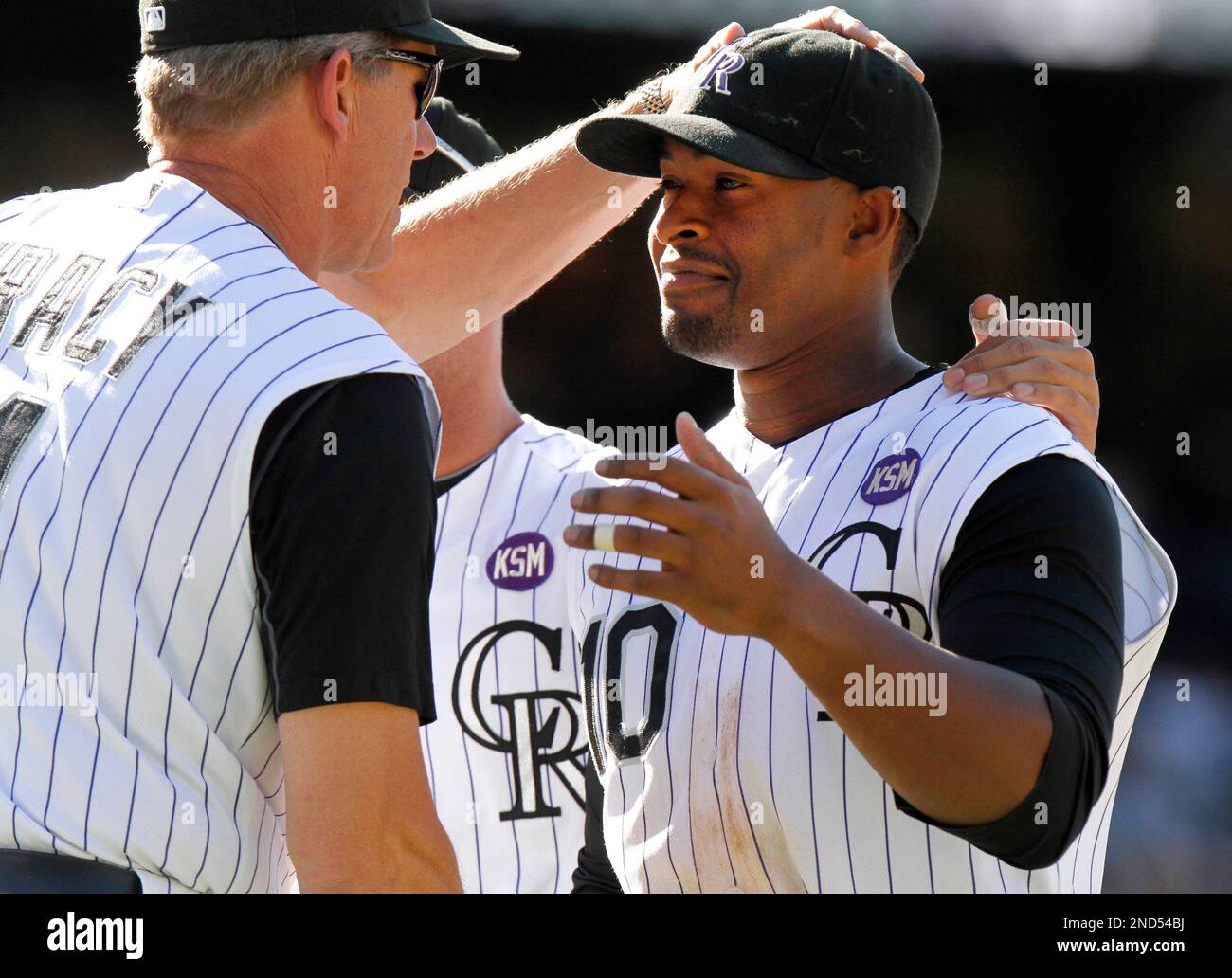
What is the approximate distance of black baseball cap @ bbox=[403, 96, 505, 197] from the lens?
3.79 metres

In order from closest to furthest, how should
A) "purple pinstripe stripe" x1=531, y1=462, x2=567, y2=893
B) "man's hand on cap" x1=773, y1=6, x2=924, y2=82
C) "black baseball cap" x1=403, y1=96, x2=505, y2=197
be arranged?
"man's hand on cap" x1=773, y1=6, x2=924, y2=82 < "purple pinstripe stripe" x1=531, y1=462, x2=567, y2=893 < "black baseball cap" x1=403, y1=96, x2=505, y2=197

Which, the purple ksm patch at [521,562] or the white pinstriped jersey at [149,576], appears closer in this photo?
the white pinstriped jersey at [149,576]

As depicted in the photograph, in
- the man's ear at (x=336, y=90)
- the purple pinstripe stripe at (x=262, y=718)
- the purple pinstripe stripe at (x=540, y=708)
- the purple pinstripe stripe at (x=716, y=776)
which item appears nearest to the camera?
the purple pinstripe stripe at (x=262, y=718)

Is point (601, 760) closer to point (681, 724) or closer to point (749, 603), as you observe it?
point (681, 724)

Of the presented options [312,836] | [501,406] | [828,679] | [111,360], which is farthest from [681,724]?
[501,406]

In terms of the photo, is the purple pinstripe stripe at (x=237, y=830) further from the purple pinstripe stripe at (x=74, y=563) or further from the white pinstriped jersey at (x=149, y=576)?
the purple pinstripe stripe at (x=74, y=563)

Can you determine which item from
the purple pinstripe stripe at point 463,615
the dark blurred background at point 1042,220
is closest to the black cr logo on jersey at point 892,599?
the purple pinstripe stripe at point 463,615

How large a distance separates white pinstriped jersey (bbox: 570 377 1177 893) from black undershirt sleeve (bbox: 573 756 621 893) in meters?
0.23

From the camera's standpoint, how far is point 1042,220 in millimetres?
7059

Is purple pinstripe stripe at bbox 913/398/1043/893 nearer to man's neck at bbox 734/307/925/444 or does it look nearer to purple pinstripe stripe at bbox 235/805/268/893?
man's neck at bbox 734/307/925/444

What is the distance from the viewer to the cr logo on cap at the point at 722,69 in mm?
2346

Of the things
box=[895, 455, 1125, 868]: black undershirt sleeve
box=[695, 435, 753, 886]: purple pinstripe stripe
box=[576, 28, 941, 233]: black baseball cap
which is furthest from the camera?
box=[576, 28, 941, 233]: black baseball cap

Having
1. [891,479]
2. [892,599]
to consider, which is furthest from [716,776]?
[891,479]

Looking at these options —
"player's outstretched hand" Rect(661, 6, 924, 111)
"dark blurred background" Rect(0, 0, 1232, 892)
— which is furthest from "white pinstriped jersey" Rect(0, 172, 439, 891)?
"dark blurred background" Rect(0, 0, 1232, 892)
